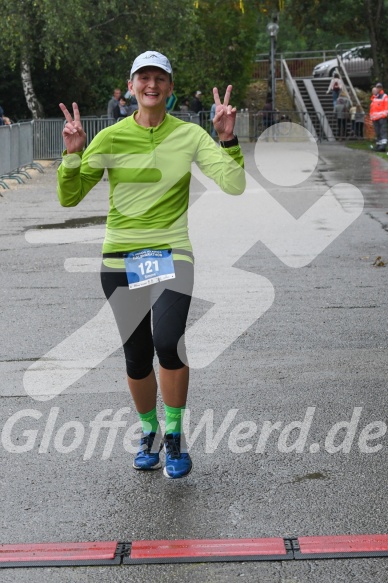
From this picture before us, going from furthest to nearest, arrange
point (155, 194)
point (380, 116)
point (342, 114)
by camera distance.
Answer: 1. point (342, 114)
2. point (380, 116)
3. point (155, 194)

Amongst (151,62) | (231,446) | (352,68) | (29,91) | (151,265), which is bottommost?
(352,68)

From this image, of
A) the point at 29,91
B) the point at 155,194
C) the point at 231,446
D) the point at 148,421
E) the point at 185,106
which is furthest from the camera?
the point at 185,106

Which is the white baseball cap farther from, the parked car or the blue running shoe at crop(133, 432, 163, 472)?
the parked car

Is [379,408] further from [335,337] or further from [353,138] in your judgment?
[353,138]

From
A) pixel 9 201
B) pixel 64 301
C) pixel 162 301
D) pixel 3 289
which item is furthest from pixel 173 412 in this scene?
pixel 9 201

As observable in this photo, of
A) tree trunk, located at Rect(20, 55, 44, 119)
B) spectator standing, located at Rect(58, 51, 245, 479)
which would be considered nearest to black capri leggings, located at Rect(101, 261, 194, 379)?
spectator standing, located at Rect(58, 51, 245, 479)

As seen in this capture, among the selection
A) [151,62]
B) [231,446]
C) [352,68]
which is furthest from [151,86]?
[352,68]

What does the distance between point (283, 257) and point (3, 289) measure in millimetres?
3363

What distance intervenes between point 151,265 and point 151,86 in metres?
0.82

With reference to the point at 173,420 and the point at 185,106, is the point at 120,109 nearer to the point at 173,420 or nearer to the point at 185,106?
the point at 185,106

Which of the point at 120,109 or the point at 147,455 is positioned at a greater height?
the point at 147,455

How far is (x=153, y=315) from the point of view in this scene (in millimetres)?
5602

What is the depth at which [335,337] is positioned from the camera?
29.1 ft

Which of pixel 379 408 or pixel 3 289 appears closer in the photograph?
pixel 379 408
